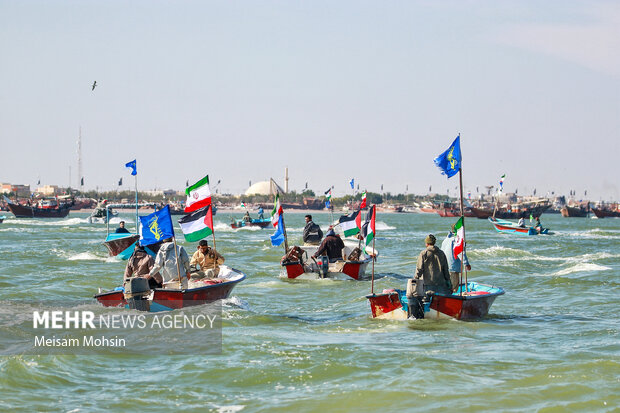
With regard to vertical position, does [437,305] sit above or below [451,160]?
below

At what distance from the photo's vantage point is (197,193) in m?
18.1

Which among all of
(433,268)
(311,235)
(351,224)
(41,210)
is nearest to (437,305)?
(433,268)

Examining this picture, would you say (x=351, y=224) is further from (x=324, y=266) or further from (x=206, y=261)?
(x=206, y=261)

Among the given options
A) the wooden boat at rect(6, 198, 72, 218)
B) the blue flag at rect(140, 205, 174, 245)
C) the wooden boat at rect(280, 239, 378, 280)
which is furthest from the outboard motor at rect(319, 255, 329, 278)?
the wooden boat at rect(6, 198, 72, 218)

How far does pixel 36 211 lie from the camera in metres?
122

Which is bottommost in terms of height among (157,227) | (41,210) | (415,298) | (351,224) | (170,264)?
(415,298)

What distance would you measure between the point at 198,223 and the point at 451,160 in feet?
17.9

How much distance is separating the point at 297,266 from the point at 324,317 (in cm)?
766

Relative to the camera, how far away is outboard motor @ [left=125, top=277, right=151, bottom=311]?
16.3 metres

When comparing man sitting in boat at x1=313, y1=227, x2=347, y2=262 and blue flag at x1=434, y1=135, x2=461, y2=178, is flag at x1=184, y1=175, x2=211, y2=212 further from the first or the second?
man sitting in boat at x1=313, y1=227, x2=347, y2=262

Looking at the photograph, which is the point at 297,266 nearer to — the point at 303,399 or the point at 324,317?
the point at 324,317

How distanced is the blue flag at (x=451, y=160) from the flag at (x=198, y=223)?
4.91 meters

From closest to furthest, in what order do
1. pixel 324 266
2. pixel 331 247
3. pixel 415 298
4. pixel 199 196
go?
pixel 415 298 < pixel 199 196 < pixel 324 266 < pixel 331 247

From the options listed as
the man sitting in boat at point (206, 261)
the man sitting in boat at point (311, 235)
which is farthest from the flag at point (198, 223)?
the man sitting in boat at point (311, 235)
